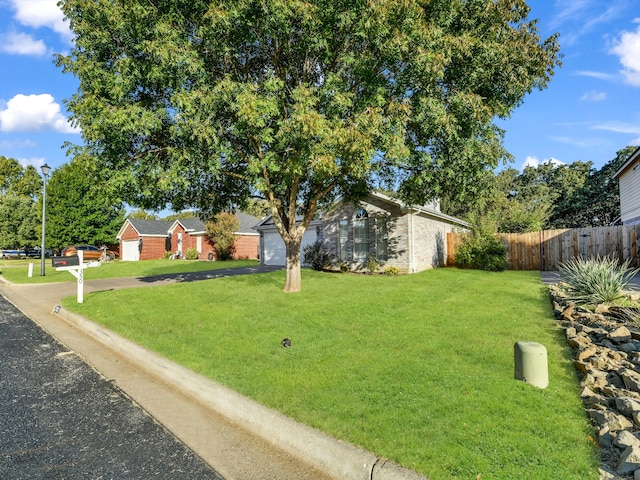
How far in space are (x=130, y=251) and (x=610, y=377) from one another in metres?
39.0

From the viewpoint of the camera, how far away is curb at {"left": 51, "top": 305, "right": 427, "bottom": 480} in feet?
9.41

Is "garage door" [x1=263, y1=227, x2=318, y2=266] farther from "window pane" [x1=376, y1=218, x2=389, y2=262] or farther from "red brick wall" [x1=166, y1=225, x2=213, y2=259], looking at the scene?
"red brick wall" [x1=166, y1=225, x2=213, y2=259]

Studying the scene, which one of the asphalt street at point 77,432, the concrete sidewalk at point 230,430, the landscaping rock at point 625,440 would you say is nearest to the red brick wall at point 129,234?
the concrete sidewalk at point 230,430

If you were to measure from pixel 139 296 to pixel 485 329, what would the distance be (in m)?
9.46

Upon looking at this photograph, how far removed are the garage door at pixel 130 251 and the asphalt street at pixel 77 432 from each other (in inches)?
1275

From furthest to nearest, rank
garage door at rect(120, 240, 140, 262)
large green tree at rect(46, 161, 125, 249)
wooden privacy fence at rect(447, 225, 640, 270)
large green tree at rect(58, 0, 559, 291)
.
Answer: garage door at rect(120, 240, 140, 262) < large green tree at rect(46, 161, 125, 249) < wooden privacy fence at rect(447, 225, 640, 270) < large green tree at rect(58, 0, 559, 291)

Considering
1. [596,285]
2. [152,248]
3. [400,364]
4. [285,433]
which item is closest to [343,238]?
[596,285]

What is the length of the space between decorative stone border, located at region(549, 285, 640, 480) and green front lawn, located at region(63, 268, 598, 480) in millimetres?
128

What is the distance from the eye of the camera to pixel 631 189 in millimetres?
17438

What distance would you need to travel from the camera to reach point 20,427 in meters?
3.80

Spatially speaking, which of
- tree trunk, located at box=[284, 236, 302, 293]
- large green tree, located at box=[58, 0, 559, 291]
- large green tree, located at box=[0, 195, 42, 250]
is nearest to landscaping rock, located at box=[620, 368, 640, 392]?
large green tree, located at box=[58, 0, 559, 291]

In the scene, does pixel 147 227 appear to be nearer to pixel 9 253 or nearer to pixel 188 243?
pixel 188 243

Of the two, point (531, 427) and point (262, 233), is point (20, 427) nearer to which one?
point (531, 427)

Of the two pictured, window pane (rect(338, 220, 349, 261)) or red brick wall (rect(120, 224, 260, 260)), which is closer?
window pane (rect(338, 220, 349, 261))
